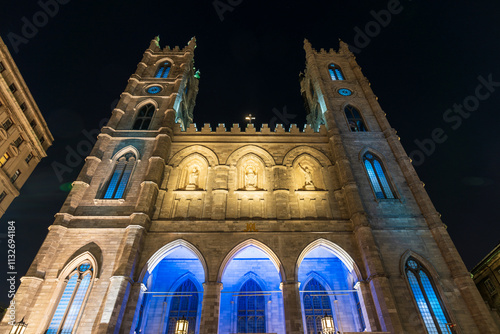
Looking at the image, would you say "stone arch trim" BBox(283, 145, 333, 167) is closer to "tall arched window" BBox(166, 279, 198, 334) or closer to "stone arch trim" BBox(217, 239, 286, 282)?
"stone arch trim" BBox(217, 239, 286, 282)

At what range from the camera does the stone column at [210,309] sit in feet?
43.1

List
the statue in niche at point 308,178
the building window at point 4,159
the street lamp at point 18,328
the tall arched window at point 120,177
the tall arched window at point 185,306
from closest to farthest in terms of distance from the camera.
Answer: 1. the street lamp at point 18,328
2. the tall arched window at point 185,306
3. the tall arched window at point 120,177
4. the statue in niche at point 308,178
5. the building window at point 4,159

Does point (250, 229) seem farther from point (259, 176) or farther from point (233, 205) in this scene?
point (259, 176)

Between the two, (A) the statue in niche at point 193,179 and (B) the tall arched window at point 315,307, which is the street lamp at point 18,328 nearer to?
(A) the statue in niche at point 193,179

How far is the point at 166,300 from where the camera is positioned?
1753cm

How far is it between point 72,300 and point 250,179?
11.9 metres

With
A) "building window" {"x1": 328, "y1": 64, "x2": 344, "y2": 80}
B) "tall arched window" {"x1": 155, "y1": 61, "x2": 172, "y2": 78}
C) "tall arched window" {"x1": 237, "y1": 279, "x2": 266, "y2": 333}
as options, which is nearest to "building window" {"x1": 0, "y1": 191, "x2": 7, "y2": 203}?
"tall arched window" {"x1": 155, "y1": 61, "x2": 172, "y2": 78}

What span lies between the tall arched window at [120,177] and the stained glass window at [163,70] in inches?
439

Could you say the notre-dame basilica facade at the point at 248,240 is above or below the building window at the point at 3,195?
below

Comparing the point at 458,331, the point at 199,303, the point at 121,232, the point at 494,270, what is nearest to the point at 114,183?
the point at 121,232

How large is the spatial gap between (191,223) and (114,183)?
6.43 meters

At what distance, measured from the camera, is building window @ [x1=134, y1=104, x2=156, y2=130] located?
23.1m

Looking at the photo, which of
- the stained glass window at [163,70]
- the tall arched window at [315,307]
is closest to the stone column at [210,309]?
the tall arched window at [315,307]

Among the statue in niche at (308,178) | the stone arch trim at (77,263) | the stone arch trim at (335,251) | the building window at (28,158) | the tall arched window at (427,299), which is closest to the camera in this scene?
the tall arched window at (427,299)
